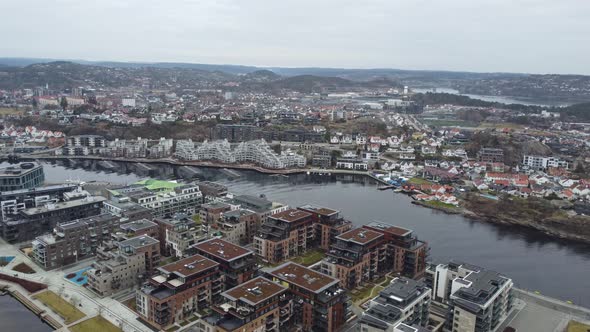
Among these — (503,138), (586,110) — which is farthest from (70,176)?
(586,110)

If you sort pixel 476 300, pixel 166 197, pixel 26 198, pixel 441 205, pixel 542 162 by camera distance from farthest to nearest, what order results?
pixel 542 162 < pixel 441 205 < pixel 166 197 < pixel 26 198 < pixel 476 300

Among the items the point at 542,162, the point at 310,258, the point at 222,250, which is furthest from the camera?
the point at 542,162

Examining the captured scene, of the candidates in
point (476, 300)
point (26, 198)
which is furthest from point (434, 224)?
point (26, 198)

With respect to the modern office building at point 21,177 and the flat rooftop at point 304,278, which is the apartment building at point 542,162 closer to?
the flat rooftop at point 304,278

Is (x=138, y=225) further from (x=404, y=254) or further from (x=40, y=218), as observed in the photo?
(x=404, y=254)

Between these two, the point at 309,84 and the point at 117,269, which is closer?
the point at 117,269

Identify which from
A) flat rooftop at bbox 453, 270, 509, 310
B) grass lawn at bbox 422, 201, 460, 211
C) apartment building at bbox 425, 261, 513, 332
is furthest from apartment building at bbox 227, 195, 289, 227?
grass lawn at bbox 422, 201, 460, 211

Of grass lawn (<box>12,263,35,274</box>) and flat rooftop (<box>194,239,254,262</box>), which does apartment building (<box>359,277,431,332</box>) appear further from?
grass lawn (<box>12,263,35,274</box>)
